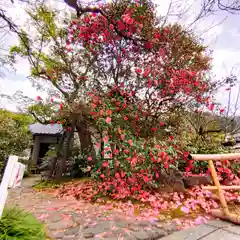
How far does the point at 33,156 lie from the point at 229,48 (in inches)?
449

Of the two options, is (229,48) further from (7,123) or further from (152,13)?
(7,123)

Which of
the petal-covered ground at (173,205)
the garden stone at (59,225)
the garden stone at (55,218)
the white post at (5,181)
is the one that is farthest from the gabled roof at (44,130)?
the white post at (5,181)

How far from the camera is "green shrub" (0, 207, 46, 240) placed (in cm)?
172

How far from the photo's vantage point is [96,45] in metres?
5.09

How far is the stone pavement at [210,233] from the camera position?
7.04 feet

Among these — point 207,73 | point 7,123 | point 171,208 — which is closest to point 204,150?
point 171,208

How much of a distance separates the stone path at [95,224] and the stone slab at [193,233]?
4.6 inches

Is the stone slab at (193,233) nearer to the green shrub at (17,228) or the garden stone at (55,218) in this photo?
the green shrub at (17,228)

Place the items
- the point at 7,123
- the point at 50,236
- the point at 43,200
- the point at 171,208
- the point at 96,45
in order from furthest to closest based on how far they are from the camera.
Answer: the point at 7,123 < the point at 96,45 < the point at 43,200 < the point at 171,208 < the point at 50,236

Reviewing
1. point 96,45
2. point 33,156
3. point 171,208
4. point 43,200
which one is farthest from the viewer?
point 33,156

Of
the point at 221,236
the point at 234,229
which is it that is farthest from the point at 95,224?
the point at 234,229

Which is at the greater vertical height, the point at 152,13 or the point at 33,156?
the point at 152,13

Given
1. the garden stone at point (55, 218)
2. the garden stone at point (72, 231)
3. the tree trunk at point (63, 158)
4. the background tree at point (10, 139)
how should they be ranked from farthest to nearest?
1. the background tree at point (10, 139)
2. the tree trunk at point (63, 158)
3. the garden stone at point (55, 218)
4. the garden stone at point (72, 231)

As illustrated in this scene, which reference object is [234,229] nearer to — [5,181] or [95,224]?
[95,224]
